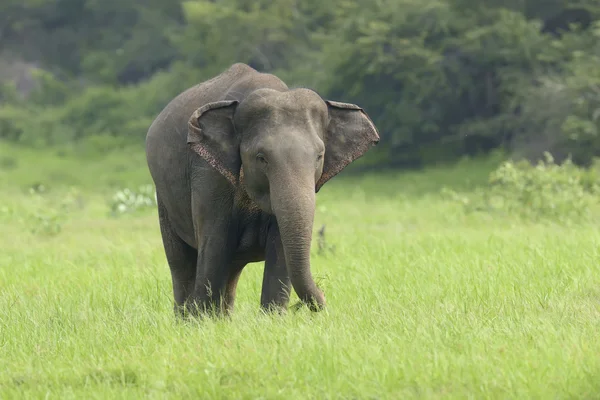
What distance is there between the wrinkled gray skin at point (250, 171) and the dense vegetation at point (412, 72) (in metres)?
15.3

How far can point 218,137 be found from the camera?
6160mm

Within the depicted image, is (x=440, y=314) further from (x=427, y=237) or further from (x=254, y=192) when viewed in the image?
(x=427, y=237)

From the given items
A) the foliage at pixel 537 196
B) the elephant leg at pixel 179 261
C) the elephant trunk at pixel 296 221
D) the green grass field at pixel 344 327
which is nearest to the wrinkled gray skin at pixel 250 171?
A: the elephant trunk at pixel 296 221

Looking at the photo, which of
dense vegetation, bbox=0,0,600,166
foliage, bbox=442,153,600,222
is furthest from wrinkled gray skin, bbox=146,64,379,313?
dense vegetation, bbox=0,0,600,166

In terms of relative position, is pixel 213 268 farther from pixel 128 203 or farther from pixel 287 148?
pixel 128 203

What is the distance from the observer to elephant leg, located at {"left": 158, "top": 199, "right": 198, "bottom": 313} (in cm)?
742

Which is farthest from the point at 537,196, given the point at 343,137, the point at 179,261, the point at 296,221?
the point at 296,221

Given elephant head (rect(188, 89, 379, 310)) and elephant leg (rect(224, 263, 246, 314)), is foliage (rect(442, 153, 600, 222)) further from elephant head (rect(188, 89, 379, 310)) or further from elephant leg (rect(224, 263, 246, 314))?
elephant head (rect(188, 89, 379, 310))

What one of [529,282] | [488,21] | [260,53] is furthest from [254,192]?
[260,53]

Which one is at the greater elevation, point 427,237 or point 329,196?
point 427,237

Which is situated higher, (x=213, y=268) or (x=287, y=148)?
(x=287, y=148)

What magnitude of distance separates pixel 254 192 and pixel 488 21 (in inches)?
894

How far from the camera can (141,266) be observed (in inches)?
400

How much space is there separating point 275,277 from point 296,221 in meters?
0.84
